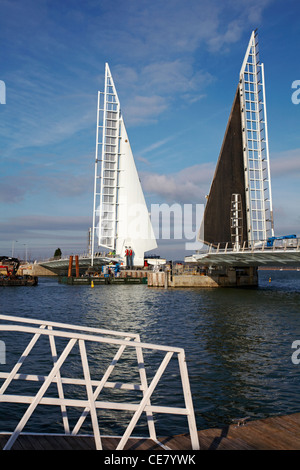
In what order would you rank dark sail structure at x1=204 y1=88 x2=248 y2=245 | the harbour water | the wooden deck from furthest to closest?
1. dark sail structure at x1=204 y1=88 x2=248 y2=245
2. the harbour water
3. the wooden deck

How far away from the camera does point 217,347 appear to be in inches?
858

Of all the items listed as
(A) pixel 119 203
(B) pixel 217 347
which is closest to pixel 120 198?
(A) pixel 119 203

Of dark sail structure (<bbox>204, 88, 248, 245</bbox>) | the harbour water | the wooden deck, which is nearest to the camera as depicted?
the wooden deck

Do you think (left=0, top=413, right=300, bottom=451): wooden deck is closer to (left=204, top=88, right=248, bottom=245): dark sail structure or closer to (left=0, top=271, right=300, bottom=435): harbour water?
(left=0, top=271, right=300, bottom=435): harbour water

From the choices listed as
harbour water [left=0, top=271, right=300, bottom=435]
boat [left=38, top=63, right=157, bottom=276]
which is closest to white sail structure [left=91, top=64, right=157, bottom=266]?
boat [left=38, top=63, right=157, bottom=276]

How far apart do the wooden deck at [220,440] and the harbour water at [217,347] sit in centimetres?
325

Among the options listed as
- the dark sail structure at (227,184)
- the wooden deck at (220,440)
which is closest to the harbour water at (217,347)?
the wooden deck at (220,440)

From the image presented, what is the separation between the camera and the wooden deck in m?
7.02

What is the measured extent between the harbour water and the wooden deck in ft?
10.7

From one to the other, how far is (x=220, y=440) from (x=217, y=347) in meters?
14.4

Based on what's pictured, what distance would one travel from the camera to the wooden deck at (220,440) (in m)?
7.02
